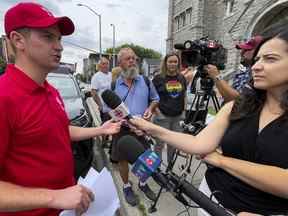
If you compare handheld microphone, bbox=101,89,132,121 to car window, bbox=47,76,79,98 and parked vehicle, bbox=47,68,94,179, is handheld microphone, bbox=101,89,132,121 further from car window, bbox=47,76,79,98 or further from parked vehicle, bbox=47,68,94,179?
car window, bbox=47,76,79,98

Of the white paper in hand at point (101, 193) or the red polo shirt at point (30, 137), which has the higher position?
the red polo shirt at point (30, 137)

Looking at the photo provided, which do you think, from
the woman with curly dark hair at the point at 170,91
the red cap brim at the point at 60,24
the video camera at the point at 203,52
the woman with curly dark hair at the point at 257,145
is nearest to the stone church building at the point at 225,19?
the woman with curly dark hair at the point at 170,91

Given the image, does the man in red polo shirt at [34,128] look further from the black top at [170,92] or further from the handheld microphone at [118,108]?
the black top at [170,92]

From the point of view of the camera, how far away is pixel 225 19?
2077 centimetres

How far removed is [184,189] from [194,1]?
88.4 ft

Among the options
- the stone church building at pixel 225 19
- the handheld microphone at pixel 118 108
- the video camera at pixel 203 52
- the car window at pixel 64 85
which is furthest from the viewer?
the stone church building at pixel 225 19

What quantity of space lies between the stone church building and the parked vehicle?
6411mm

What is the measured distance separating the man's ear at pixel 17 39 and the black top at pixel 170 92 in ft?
9.94

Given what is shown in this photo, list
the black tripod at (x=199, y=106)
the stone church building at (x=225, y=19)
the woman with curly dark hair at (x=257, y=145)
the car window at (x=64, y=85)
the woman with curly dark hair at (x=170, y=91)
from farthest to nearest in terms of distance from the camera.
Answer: the stone church building at (x=225, y=19)
the car window at (x=64, y=85)
the woman with curly dark hair at (x=170, y=91)
the black tripod at (x=199, y=106)
the woman with curly dark hair at (x=257, y=145)

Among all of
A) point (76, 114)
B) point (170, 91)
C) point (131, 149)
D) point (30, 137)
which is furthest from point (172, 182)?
point (76, 114)

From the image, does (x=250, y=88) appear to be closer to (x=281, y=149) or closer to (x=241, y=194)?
(x=281, y=149)

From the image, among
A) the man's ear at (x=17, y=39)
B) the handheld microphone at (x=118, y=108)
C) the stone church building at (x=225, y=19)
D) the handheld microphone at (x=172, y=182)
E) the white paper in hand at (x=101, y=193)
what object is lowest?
the white paper in hand at (x=101, y=193)

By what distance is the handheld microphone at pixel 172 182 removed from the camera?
927 mm

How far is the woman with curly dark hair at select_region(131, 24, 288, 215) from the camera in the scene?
4.09ft
